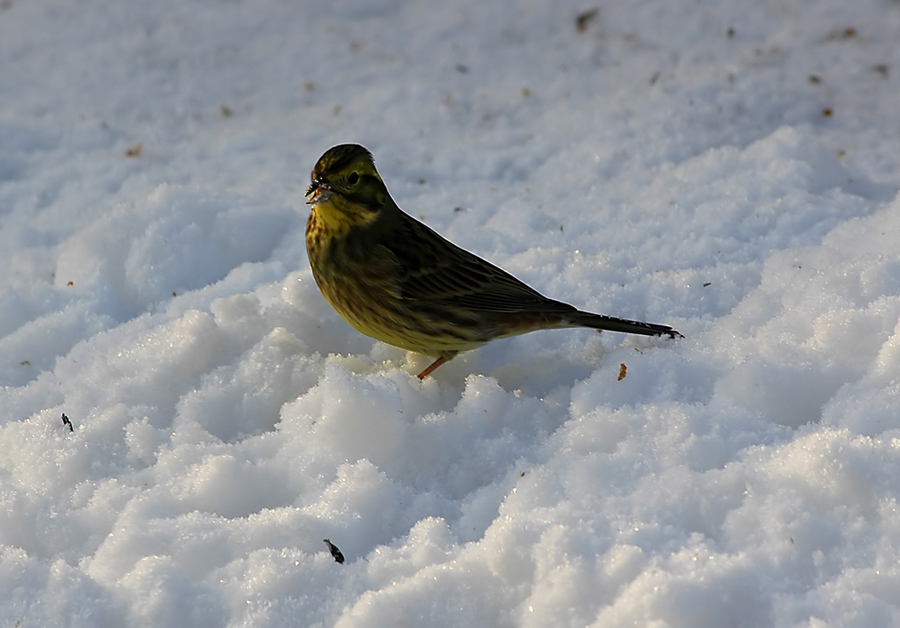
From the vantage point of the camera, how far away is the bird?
4266 millimetres

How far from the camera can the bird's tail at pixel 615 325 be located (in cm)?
431

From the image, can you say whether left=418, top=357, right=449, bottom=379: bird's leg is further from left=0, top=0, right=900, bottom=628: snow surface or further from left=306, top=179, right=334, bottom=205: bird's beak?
left=306, top=179, right=334, bottom=205: bird's beak

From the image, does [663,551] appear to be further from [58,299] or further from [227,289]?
[58,299]

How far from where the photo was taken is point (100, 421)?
13.2ft

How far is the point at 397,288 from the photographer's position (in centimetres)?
429

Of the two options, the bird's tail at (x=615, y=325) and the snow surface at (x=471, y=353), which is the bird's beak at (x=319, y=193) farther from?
the bird's tail at (x=615, y=325)

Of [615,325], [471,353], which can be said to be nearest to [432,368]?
[471,353]

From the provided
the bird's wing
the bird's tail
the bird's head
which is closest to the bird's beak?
the bird's head

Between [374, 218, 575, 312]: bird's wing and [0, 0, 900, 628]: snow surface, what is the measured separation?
287 mm

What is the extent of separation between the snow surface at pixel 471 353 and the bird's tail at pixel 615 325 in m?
0.11

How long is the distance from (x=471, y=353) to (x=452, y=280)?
39cm

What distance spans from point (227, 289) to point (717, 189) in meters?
2.81

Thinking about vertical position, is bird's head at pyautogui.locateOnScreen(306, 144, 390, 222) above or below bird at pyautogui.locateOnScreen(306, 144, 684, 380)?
above

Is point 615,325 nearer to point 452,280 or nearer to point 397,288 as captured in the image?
point 452,280
